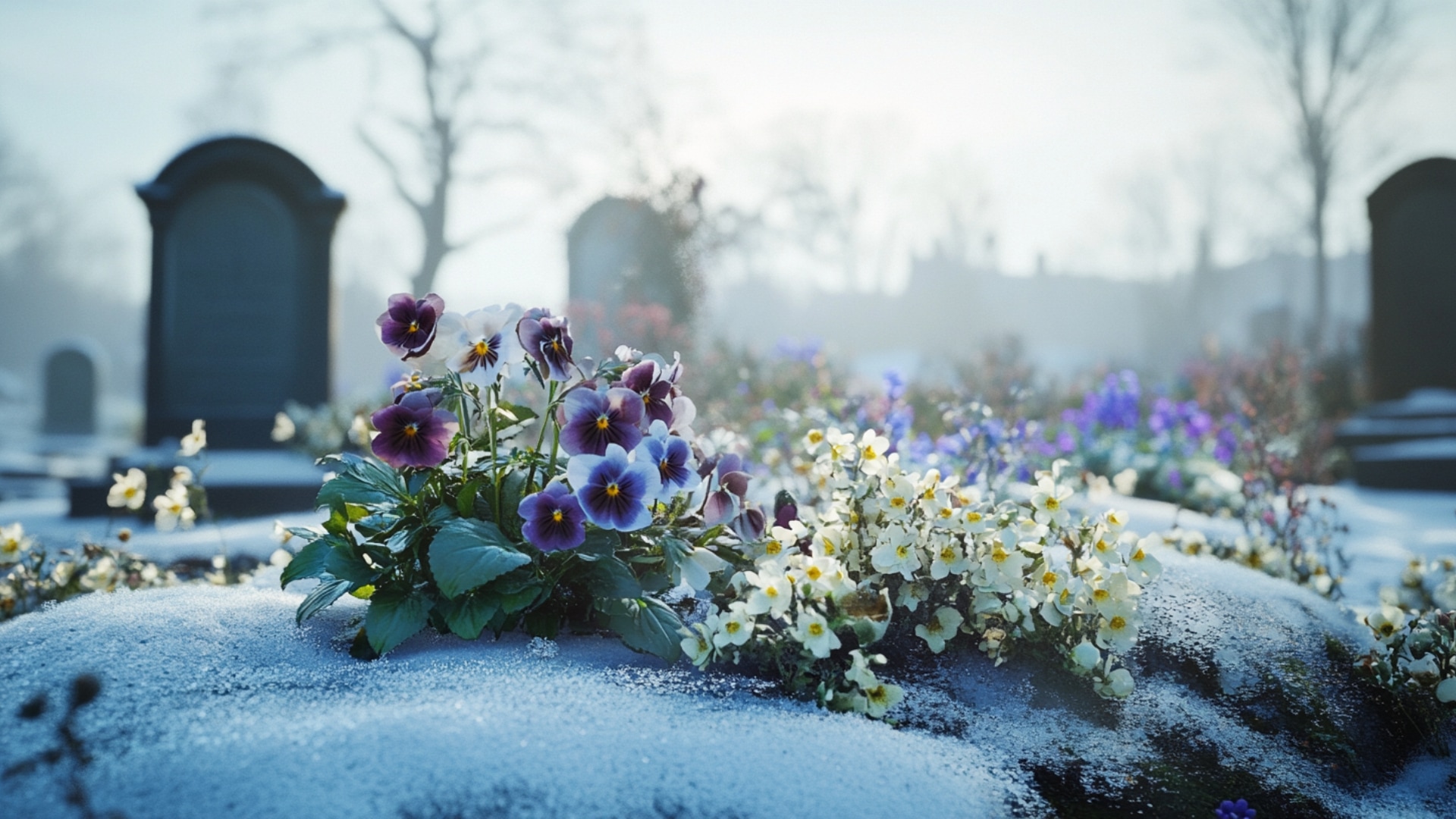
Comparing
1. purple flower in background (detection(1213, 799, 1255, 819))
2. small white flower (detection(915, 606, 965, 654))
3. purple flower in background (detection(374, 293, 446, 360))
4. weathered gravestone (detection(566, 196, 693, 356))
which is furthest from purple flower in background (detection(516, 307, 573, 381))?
weathered gravestone (detection(566, 196, 693, 356))

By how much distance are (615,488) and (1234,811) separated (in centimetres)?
126

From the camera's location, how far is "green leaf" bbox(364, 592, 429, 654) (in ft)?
5.53

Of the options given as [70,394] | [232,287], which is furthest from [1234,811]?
[70,394]

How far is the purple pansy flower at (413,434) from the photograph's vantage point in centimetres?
180

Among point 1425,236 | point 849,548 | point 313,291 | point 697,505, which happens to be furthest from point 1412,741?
point 1425,236

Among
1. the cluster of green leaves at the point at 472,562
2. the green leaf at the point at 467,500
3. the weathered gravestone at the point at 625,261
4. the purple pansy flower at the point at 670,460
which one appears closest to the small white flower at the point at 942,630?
the cluster of green leaves at the point at 472,562

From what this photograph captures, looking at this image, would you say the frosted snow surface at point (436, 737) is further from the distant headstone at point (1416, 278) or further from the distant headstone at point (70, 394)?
the distant headstone at point (70, 394)

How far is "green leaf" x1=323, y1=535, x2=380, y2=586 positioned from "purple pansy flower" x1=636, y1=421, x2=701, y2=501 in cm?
60

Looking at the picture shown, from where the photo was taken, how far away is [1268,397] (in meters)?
4.89

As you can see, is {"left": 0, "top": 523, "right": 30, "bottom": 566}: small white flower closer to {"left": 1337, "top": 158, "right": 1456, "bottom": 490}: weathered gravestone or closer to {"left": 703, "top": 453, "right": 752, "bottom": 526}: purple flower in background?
{"left": 703, "top": 453, "right": 752, "bottom": 526}: purple flower in background

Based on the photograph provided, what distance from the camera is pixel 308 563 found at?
5.97 feet

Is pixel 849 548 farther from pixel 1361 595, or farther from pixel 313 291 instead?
pixel 313 291

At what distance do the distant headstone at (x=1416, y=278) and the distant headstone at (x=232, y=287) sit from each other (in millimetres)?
9822

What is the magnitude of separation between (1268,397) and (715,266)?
727 centimetres
